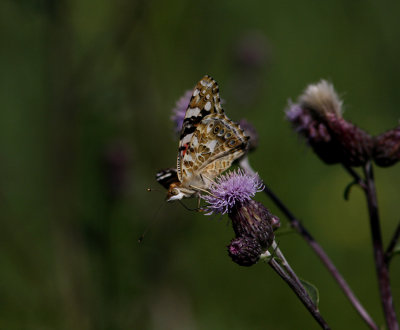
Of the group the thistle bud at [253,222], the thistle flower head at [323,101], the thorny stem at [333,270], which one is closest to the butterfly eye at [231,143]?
the thorny stem at [333,270]

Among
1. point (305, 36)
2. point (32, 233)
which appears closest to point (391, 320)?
point (32, 233)

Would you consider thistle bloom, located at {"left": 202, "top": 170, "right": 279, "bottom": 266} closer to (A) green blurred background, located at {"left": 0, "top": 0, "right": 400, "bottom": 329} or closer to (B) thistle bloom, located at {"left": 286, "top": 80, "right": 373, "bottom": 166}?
(B) thistle bloom, located at {"left": 286, "top": 80, "right": 373, "bottom": 166}

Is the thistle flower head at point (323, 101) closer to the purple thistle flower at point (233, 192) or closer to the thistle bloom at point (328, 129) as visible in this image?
the thistle bloom at point (328, 129)

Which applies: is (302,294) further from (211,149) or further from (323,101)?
(323,101)

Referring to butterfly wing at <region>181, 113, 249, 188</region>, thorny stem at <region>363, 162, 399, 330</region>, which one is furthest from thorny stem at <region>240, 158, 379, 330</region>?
butterfly wing at <region>181, 113, 249, 188</region>

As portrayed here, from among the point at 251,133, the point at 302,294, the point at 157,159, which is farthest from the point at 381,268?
the point at 157,159

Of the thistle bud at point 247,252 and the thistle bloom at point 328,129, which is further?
the thistle bloom at point 328,129

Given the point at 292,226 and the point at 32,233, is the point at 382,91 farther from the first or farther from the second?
the point at 32,233
